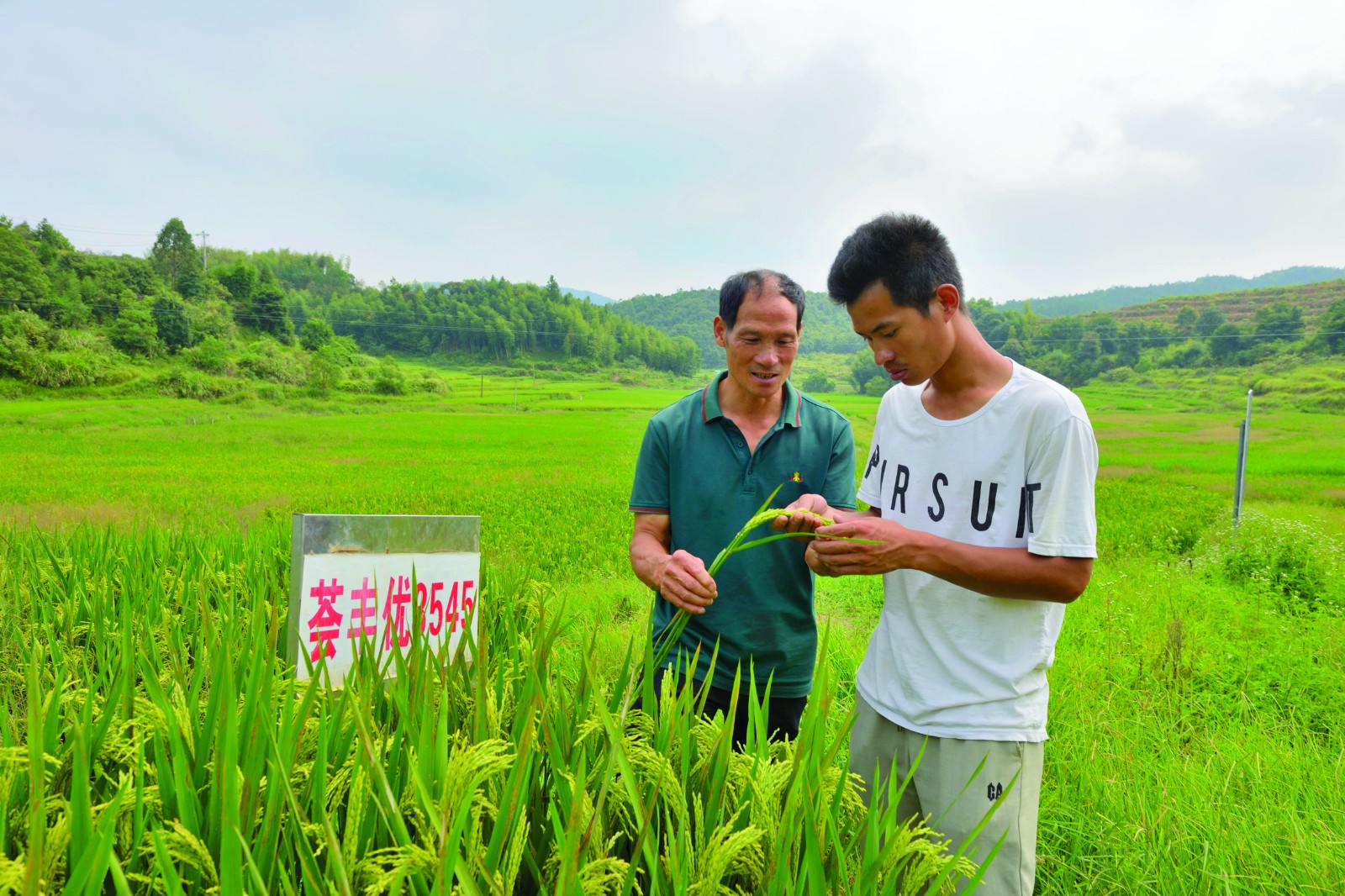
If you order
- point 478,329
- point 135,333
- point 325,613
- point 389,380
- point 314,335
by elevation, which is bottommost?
point 325,613

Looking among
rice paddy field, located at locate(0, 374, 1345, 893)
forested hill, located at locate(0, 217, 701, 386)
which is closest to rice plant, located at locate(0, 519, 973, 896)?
rice paddy field, located at locate(0, 374, 1345, 893)

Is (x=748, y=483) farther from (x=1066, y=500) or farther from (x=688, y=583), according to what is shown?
(x=1066, y=500)

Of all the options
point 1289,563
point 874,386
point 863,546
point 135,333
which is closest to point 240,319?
point 135,333

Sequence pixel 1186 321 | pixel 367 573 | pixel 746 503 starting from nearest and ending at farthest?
pixel 746 503
pixel 367 573
pixel 1186 321

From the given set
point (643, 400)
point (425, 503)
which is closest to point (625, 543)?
point (425, 503)

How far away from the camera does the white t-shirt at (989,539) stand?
1.27 metres

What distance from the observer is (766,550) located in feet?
6.21

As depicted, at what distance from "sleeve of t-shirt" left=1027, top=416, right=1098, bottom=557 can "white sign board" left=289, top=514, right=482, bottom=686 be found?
1.38 m

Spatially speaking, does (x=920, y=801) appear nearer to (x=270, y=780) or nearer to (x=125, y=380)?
(x=270, y=780)

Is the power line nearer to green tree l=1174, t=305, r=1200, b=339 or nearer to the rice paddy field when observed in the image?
green tree l=1174, t=305, r=1200, b=339

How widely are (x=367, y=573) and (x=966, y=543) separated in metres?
1.62

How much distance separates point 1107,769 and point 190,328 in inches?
451

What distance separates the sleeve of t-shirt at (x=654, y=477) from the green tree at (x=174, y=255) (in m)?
11.9

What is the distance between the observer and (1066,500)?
4.11 ft
